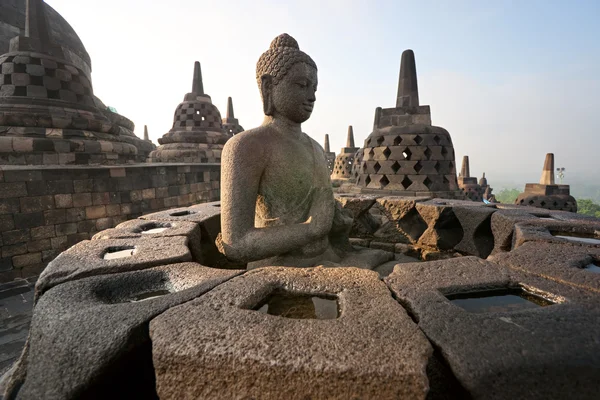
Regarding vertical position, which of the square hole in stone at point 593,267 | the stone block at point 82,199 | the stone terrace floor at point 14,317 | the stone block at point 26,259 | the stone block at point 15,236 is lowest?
the stone terrace floor at point 14,317

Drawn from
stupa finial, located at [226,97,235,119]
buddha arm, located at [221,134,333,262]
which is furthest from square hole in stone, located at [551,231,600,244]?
stupa finial, located at [226,97,235,119]

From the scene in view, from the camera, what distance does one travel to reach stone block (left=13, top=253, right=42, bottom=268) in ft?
15.0

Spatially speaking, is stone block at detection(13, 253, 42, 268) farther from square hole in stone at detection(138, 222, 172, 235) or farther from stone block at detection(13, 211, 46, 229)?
square hole in stone at detection(138, 222, 172, 235)

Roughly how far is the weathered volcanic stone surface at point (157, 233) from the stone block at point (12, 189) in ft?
11.6

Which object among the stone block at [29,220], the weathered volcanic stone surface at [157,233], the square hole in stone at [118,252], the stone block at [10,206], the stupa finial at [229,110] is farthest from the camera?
the stupa finial at [229,110]

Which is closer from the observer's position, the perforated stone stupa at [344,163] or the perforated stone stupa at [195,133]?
the perforated stone stupa at [195,133]

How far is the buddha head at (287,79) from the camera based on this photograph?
1873 millimetres

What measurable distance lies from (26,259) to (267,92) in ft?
17.2

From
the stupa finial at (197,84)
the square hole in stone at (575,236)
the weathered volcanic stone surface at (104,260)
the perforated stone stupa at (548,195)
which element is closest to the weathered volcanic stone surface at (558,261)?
the square hole in stone at (575,236)

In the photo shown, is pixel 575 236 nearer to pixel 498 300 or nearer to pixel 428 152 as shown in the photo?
pixel 498 300

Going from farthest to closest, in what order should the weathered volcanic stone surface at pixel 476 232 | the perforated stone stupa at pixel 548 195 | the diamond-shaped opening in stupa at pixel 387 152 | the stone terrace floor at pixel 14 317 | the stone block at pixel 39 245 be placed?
the perforated stone stupa at pixel 548 195 < the diamond-shaped opening in stupa at pixel 387 152 < the stone block at pixel 39 245 < the stone terrace floor at pixel 14 317 < the weathered volcanic stone surface at pixel 476 232

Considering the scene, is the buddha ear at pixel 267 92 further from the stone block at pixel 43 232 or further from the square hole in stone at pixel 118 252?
the stone block at pixel 43 232

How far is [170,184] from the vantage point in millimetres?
7109

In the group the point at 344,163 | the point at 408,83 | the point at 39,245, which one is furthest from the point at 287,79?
the point at 344,163
